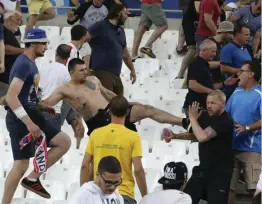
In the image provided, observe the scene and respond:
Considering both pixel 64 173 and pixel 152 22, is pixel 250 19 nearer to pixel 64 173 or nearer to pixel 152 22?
pixel 152 22

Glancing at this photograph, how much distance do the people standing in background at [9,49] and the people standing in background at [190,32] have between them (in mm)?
2152

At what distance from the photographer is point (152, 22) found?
1469cm

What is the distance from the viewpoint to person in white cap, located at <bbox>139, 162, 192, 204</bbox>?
28.5 feet

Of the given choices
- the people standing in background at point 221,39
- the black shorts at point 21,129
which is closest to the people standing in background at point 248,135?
the people standing in background at point 221,39

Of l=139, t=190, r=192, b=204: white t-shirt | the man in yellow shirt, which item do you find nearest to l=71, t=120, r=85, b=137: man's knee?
the man in yellow shirt

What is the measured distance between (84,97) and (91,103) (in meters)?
0.10

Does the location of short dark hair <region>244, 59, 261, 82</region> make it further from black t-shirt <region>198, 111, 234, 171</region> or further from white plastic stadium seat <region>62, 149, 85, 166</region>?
white plastic stadium seat <region>62, 149, 85, 166</region>

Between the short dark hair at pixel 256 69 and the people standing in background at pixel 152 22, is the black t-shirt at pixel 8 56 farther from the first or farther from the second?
the short dark hair at pixel 256 69

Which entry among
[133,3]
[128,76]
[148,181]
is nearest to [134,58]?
[128,76]

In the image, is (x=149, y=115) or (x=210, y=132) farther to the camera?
(x=149, y=115)

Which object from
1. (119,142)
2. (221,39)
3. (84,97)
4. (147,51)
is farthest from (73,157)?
(147,51)

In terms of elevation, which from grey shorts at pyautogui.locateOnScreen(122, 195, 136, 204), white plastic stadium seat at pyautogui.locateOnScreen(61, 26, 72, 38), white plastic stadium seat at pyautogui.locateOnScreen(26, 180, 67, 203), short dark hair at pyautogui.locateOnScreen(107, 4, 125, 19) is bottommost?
white plastic stadium seat at pyautogui.locateOnScreen(26, 180, 67, 203)

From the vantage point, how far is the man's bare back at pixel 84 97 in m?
10.5

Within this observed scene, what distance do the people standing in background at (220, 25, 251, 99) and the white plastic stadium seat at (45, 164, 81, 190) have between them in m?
1.87
